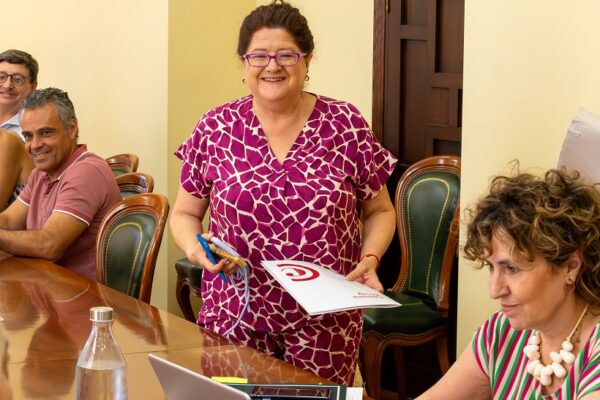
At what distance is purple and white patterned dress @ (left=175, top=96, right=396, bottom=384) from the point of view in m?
2.65

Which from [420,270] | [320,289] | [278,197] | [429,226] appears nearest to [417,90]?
[429,226]

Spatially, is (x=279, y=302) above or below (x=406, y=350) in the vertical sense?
above

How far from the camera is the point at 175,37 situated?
5.34 meters

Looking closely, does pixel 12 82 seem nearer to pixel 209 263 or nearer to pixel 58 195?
pixel 58 195

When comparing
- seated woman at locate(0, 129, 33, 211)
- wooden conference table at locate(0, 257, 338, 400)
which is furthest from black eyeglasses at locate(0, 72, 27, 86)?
wooden conference table at locate(0, 257, 338, 400)

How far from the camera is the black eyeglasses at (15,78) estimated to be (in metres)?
5.65

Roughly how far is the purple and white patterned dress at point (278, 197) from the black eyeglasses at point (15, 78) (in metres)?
3.14

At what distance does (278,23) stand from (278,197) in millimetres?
457

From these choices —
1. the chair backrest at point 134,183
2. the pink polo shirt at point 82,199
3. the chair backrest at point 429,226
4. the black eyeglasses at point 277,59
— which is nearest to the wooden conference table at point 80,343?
the pink polo shirt at point 82,199

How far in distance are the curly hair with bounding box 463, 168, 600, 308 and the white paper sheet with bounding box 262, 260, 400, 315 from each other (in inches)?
16.6

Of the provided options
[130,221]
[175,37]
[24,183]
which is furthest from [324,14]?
[130,221]

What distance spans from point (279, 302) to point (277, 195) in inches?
10.9

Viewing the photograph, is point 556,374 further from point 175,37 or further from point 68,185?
point 175,37

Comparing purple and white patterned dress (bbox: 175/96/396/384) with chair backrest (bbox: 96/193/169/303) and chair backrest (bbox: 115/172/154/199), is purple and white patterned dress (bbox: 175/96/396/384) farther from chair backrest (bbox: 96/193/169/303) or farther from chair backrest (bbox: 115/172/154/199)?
chair backrest (bbox: 115/172/154/199)
